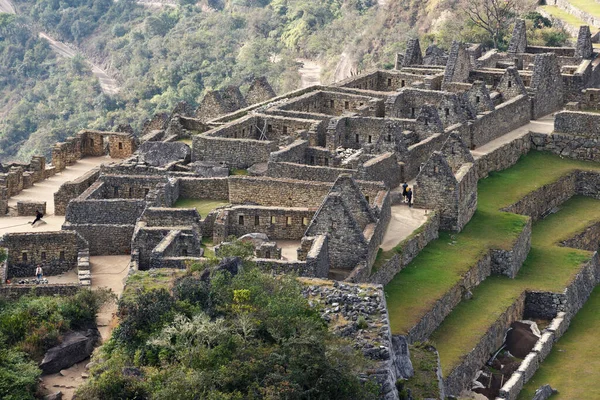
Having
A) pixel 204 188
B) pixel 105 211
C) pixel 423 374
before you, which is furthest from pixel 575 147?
pixel 423 374

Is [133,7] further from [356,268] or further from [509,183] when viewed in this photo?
[356,268]

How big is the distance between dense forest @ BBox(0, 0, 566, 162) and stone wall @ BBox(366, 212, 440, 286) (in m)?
43.2

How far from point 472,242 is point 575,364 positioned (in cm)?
622

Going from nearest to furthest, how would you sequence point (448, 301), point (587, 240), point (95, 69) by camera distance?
point (448, 301) → point (587, 240) → point (95, 69)

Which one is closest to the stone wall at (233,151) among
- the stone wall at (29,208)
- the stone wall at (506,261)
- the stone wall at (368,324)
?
the stone wall at (29,208)

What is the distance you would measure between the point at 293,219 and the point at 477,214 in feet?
29.2

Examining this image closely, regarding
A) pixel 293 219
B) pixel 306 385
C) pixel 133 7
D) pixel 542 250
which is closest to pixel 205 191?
pixel 293 219

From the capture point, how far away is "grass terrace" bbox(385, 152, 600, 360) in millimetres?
41844

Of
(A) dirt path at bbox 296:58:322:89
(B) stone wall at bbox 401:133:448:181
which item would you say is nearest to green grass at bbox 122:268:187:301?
(B) stone wall at bbox 401:133:448:181

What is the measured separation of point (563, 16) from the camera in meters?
94.9

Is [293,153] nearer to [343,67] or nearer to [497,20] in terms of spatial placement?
[497,20]

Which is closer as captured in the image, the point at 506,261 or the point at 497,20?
the point at 506,261

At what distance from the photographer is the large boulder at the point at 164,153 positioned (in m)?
50.9

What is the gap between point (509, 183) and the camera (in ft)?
179
